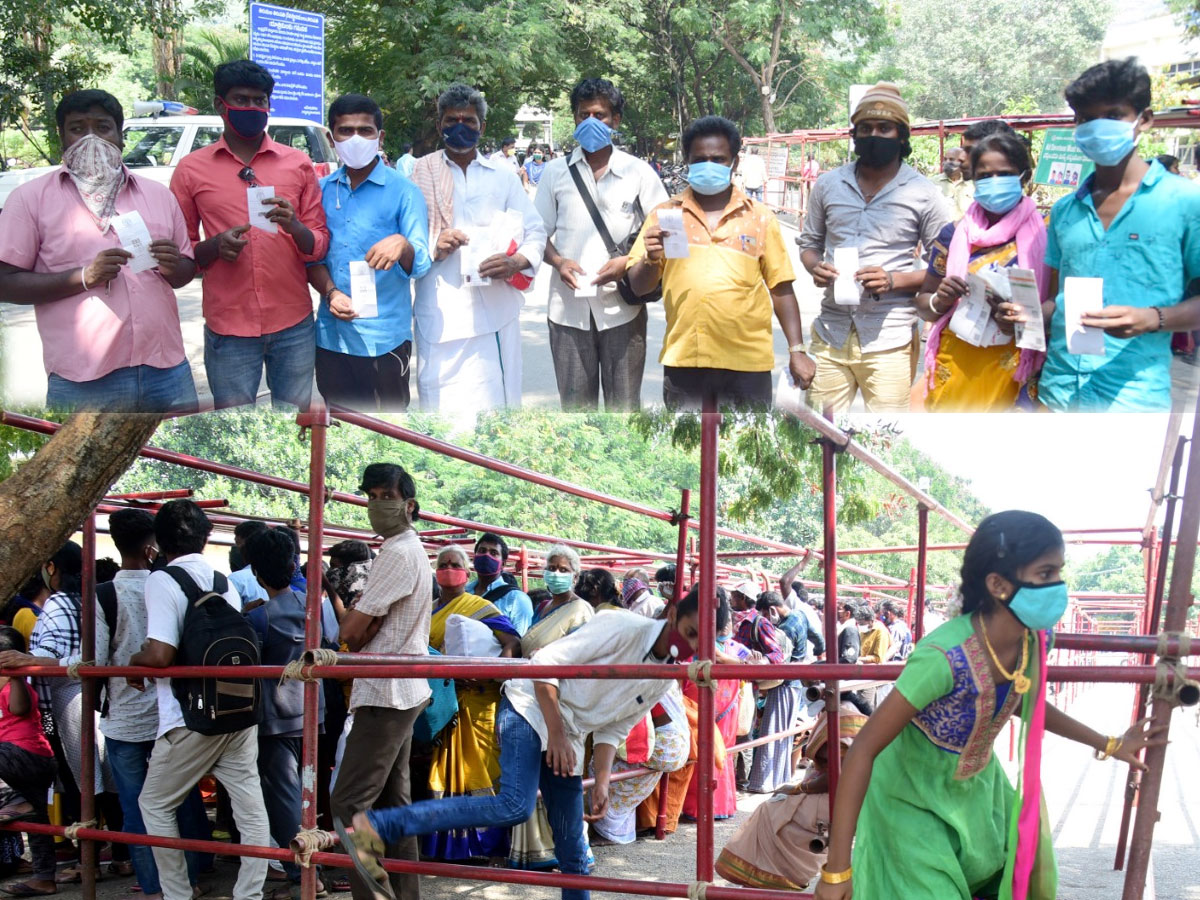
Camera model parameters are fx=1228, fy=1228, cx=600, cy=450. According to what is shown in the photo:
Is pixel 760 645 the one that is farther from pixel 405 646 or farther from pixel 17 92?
pixel 17 92

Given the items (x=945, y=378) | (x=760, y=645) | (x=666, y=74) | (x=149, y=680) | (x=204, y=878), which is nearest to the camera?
(x=945, y=378)

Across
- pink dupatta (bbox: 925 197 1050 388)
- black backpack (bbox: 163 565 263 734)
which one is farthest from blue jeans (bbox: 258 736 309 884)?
pink dupatta (bbox: 925 197 1050 388)

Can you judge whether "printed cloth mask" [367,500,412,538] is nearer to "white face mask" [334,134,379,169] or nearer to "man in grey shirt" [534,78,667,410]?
"man in grey shirt" [534,78,667,410]

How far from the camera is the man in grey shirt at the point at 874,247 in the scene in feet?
12.4

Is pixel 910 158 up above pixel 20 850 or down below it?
above

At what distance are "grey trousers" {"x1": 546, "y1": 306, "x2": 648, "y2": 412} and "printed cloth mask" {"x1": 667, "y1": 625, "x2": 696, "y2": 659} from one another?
0.92 meters

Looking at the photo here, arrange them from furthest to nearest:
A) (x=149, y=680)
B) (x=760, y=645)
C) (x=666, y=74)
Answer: (x=760, y=645) → (x=149, y=680) → (x=666, y=74)

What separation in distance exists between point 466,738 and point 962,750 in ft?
8.08

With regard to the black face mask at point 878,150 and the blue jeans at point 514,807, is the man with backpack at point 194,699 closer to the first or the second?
the blue jeans at point 514,807

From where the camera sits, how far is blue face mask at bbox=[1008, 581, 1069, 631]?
8.73 ft

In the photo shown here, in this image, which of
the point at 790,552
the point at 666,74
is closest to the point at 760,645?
the point at 790,552

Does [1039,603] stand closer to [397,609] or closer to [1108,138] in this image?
[1108,138]

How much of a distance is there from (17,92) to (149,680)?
2098mm

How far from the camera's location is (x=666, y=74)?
13.4 ft
